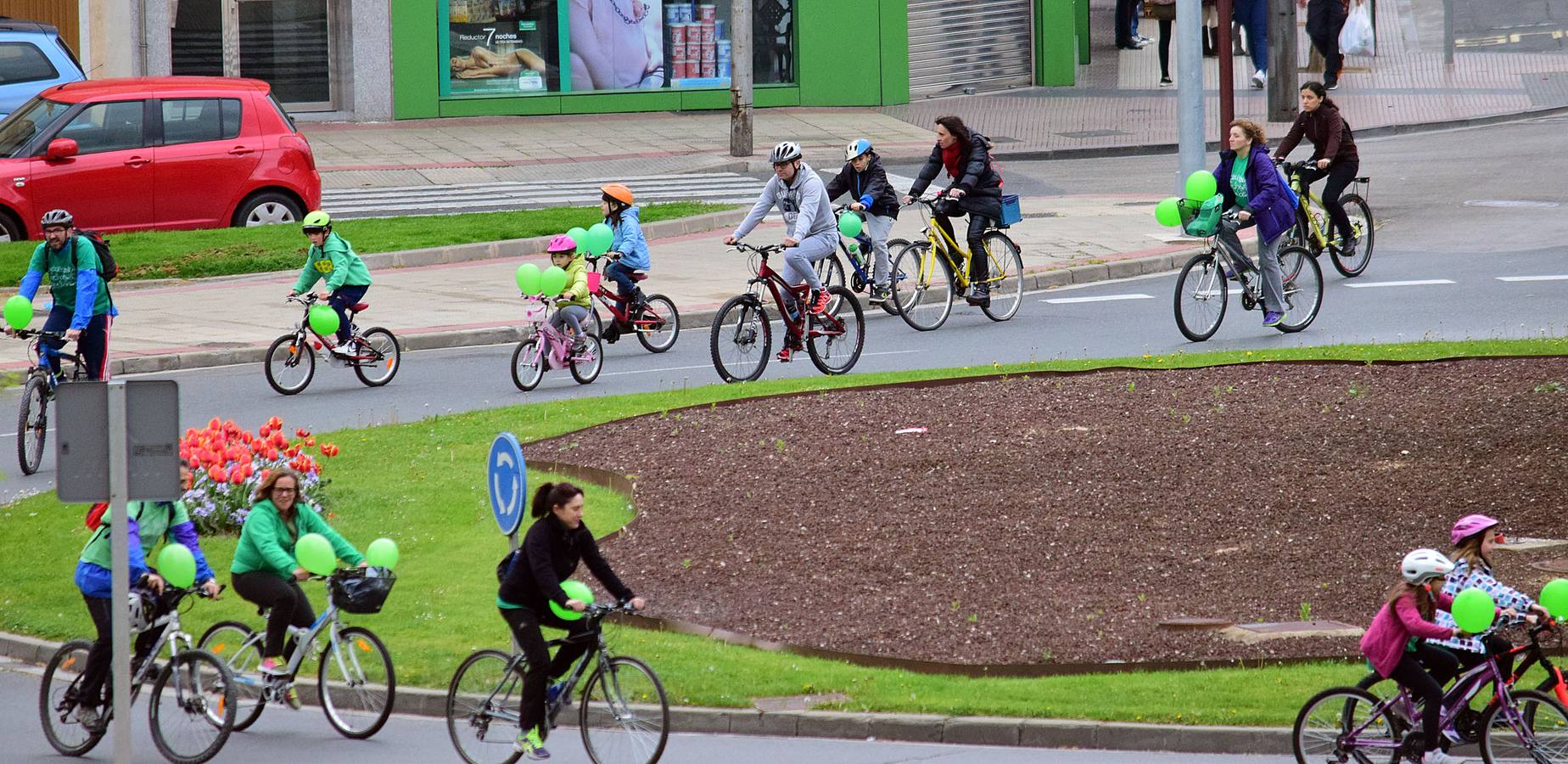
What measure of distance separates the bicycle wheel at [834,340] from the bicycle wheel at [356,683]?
24.3 ft

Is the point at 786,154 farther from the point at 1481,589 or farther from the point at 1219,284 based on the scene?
the point at 1481,589

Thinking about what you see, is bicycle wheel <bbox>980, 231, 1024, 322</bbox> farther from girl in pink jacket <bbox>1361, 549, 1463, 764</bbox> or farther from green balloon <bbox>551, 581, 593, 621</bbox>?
girl in pink jacket <bbox>1361, 549, 1463, 764</bbox>

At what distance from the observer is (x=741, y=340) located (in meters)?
15.4

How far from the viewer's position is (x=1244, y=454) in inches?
485

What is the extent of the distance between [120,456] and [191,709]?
1258 mm

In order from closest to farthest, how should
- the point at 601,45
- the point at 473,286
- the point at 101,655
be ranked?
the point at 101,655 < the point at 473,286 < the point at 601,45

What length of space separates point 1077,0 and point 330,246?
26617 millimetres

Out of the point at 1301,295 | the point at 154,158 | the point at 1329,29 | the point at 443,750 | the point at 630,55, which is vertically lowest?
the point at 443,750

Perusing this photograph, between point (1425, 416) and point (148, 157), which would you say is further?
point (148, 157)

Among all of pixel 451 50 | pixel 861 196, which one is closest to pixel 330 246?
pixel 861 196

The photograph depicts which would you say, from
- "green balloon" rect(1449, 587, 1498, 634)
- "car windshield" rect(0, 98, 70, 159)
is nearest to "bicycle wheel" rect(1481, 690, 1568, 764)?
"green balloon" rect(1449, 587, 1498, 634)

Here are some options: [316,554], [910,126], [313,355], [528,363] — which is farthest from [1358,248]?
[910,126]

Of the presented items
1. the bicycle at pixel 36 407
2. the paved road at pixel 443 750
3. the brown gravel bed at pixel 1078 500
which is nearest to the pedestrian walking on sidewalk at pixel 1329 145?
the brown gravel bed at pixel 1078 500

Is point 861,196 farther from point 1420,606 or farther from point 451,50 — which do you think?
point 451,50
